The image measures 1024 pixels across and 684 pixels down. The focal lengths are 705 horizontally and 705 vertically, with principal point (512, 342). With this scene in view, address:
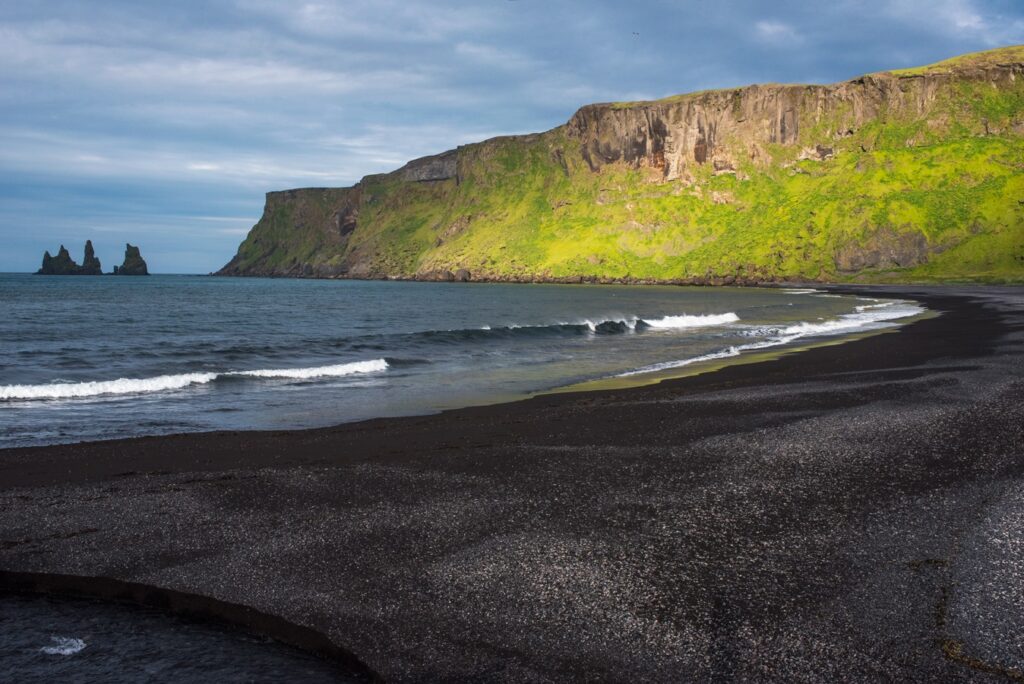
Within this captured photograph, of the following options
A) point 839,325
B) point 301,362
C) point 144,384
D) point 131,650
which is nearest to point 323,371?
point 301,362

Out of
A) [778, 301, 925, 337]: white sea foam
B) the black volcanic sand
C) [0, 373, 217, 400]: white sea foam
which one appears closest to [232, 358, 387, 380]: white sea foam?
[0, 373, 217, 400]: white sea foam

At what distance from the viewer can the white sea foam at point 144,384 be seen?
20.2 m

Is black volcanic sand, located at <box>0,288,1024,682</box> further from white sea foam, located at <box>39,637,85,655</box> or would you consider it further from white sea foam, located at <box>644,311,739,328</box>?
white sea foam, located at <box>644,311,739,328</box>

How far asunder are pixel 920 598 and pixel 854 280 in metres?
140

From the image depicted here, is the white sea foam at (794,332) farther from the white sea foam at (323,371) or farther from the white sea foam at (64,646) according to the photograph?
the white sea foam at (64,646)

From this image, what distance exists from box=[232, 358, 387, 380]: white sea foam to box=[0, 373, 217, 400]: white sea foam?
134 cm

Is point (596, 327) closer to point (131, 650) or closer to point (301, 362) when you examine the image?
point (301, 362)

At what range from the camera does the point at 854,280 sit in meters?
131

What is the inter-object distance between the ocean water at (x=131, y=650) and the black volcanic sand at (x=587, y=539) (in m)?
0.25

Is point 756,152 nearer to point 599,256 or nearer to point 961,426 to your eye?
point 599,256

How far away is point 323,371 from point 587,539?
20147mm

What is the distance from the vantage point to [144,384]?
22047mm

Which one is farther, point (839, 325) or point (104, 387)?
point (839, 325)

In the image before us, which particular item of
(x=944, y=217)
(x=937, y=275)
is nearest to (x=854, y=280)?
(x=937, y=275)
